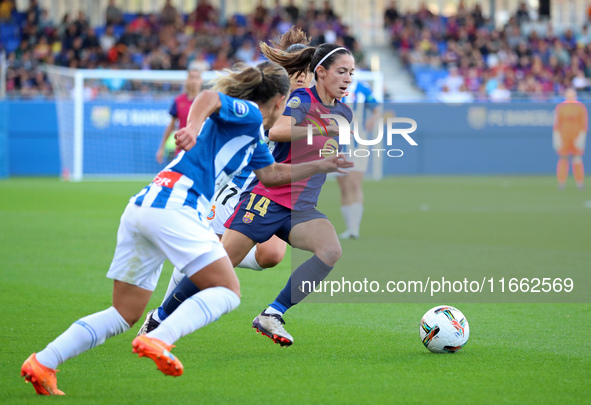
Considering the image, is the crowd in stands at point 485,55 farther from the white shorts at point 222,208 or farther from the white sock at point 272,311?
the white sock at point 272,311

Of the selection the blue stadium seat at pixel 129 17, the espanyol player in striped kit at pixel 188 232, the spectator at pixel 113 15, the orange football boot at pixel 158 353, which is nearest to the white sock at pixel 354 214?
the espanyol player in striped kit at pixel 188 232

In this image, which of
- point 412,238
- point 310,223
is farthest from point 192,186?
point 412,238

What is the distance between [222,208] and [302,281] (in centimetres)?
107

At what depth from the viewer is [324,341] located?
17.0 feet

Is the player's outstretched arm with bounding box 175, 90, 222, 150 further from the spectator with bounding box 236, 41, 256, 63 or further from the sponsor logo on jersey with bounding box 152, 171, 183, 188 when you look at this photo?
the spectator with bounding box 236, 41, 256, 63

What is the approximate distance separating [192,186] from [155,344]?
808 mm

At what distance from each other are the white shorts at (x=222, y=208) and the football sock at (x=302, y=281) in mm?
949

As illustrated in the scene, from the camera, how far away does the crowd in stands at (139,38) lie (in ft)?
77.7

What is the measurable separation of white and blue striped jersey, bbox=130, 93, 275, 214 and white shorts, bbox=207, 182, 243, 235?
1.79m

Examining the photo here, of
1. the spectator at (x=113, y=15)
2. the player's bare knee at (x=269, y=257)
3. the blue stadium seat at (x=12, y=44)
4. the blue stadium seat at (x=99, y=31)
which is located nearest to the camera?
the player's bare knee at (x=269, y=257)

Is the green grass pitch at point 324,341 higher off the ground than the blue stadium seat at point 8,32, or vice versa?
the blue stadium seat at point 8,32

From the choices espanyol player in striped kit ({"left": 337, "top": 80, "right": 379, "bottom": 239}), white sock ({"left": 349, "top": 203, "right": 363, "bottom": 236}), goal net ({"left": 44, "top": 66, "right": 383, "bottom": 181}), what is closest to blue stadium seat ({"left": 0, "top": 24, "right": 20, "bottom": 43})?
goal net ({"left": 44, "top": 66, "right": 383, "bottom": 181})

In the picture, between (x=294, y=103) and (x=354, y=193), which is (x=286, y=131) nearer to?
(x=294, y=103)

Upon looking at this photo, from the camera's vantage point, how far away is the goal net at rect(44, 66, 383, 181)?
21938 millimetres
